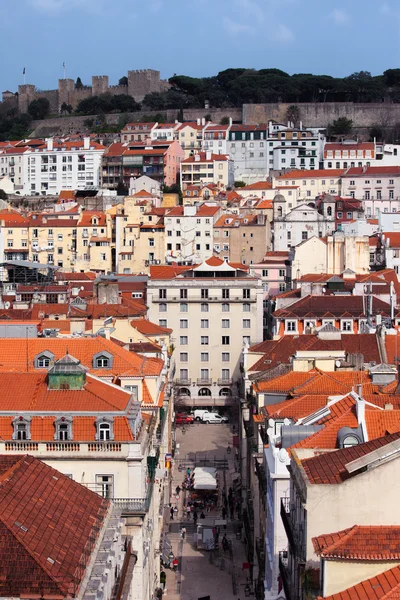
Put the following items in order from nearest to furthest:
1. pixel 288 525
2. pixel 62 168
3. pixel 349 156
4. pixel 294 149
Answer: pixel 288 525, pixel 349 156, pixel 294 149, pixel 62 168

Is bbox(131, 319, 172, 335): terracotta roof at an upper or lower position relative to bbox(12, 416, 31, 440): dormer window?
lower

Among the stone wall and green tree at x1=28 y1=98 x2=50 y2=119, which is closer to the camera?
the stone wall

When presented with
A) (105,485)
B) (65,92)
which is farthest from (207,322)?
(65,92)

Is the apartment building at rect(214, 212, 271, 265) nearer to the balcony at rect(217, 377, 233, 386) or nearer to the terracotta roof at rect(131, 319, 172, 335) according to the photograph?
the balcony at rect(217, 377, 233, 386)

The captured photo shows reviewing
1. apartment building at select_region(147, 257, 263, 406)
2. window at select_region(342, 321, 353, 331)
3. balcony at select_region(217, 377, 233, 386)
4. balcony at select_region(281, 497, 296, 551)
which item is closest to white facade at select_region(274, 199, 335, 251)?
apartment building at select_region(147, 257, 263, 406)

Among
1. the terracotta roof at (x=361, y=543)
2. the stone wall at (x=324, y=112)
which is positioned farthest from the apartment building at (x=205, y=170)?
the terracotta roof at (x=361, y=543)

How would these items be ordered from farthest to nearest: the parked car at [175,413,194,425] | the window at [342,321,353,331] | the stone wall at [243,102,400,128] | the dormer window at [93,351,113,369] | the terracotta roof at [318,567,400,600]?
the stone wall at [243,102,400,128]
the parked car at [175,413,194,425]
the window at [342,321,353,331]
the dormer window at [93,351,113,369]
the terracotta roof at [318,567,400,600]

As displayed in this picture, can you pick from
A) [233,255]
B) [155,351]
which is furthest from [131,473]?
[233,255]

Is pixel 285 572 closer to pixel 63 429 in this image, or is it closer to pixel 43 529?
pixel 43 529
